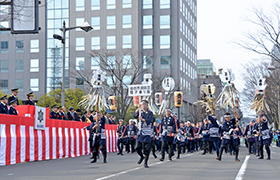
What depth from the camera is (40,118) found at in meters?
17.0

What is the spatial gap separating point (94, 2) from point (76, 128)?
46.9 m

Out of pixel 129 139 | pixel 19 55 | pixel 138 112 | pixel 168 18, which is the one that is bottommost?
pixel 129 139

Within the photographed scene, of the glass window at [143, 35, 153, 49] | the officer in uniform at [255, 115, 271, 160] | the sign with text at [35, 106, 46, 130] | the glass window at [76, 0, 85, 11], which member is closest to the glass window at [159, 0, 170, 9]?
the glass window at [143, 35, 153, 49]

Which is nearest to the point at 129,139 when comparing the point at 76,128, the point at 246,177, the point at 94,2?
the point at 76,128

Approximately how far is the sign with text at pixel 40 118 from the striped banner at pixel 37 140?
0.21 meters

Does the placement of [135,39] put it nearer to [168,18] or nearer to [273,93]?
[168,18]

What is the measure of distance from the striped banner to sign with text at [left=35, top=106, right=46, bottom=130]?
208 mm

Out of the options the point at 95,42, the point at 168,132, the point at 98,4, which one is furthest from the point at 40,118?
the point at 98,4

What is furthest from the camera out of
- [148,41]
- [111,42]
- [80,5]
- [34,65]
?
[80,5]

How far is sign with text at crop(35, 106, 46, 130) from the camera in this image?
1681cm

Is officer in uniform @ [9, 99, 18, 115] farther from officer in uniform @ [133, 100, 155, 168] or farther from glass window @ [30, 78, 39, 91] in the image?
glass window @ [30, 78, 39, 91]

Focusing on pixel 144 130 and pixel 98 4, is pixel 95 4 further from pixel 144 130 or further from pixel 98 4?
pixel 144 130

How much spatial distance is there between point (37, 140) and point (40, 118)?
88 centimetres

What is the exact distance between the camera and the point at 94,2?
214 ft
